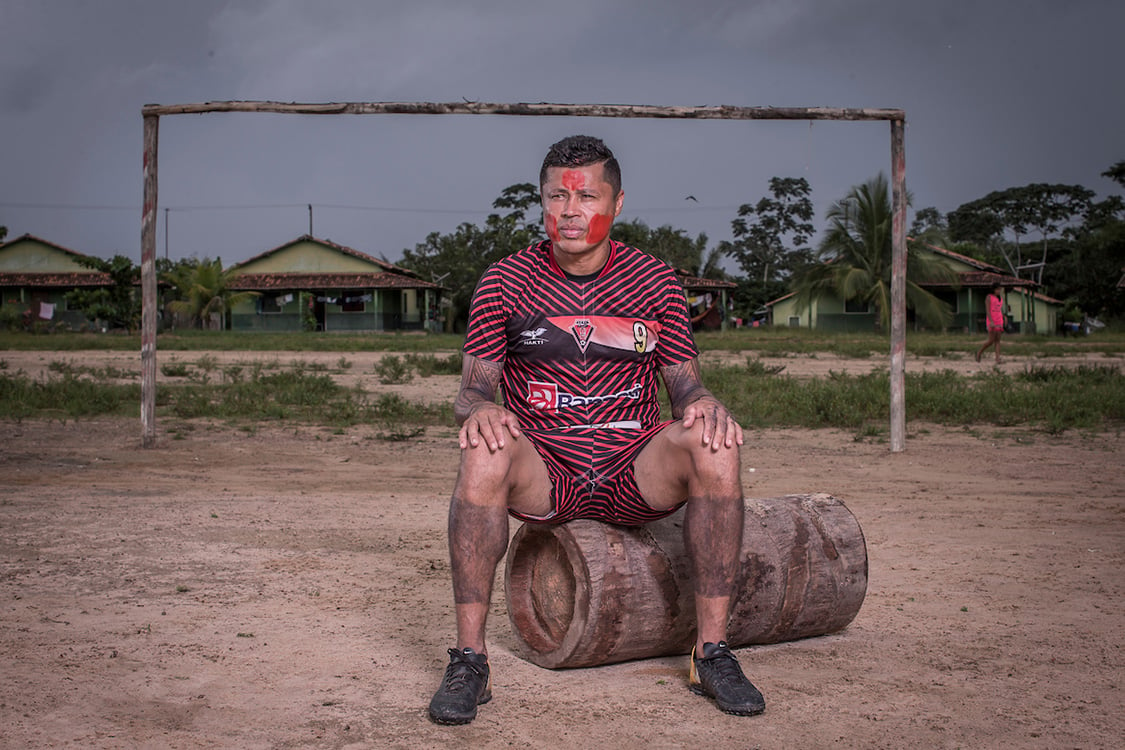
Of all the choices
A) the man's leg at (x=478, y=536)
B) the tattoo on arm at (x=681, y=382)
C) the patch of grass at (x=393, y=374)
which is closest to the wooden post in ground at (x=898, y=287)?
the tattoo on arm at (x=681, y=382)

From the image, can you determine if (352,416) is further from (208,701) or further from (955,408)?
(208,701)

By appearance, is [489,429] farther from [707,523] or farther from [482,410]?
[707,523]

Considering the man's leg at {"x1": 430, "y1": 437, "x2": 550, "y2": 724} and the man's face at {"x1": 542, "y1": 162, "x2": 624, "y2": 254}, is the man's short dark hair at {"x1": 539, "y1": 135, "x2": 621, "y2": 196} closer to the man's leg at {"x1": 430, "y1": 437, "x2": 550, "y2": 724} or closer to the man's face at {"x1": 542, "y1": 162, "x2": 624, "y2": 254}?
the man's face at {"x1": 542, "y1": 162, "x2": 624, "y2": 254}

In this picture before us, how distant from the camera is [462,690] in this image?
314 centimetres

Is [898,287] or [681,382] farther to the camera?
[898,287]

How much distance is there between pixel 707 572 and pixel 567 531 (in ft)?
1.60

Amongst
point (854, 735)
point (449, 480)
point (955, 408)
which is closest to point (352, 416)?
point (449, 480)

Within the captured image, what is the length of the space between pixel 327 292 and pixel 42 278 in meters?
13.3

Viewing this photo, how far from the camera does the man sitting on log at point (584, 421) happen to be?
323 cm

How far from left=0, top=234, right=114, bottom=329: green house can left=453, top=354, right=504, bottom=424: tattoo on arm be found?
150 feet

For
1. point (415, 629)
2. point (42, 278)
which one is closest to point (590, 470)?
point (415, 629)

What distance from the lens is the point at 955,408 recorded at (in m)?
11.4

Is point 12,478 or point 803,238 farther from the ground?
point 803,238

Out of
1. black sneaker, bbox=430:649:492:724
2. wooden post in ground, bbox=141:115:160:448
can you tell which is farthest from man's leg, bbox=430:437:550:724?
wooden post in ground, bbox=141:115:160:448
